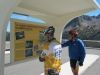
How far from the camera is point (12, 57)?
17.4 feet

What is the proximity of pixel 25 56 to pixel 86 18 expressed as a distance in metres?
A: 49.9

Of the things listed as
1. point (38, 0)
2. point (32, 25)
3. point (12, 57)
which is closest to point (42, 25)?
point (32, 25)

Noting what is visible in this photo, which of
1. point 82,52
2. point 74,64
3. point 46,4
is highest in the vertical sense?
point 46,4

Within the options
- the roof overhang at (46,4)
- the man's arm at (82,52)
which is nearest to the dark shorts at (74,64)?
the man's arm at (82,52)

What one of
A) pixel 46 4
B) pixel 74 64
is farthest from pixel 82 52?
pixel 46 4

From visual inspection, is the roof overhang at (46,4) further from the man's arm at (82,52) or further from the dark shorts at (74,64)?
the dark shorts at (74,64)

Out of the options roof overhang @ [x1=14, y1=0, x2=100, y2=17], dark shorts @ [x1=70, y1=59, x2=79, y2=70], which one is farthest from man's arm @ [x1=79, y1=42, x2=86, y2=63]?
roof overhang @ [x1=14, y1=0, x2=100, y2=17]

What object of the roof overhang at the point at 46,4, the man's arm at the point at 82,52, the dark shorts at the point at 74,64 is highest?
the roof overhang at the point at 46,4

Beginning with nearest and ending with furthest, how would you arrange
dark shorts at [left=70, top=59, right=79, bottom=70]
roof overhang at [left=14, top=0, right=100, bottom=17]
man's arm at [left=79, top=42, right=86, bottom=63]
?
man's arm at [left=79, top=42, right=86, bottom=63] → dark shorts at [left=70, top=59, right=79, bottom=70] → roof overhang at [left=14, top=0, right=100, bottom=17]

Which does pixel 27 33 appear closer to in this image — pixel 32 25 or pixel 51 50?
pixel 32 25

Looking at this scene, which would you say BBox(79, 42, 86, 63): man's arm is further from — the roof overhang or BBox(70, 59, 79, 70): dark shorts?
the roof overhang

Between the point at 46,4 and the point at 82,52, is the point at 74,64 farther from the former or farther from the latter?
the point at 46,4

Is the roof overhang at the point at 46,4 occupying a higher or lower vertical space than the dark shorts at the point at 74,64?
higher

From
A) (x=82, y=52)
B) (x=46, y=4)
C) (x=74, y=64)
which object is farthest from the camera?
(x=46, y=4)
